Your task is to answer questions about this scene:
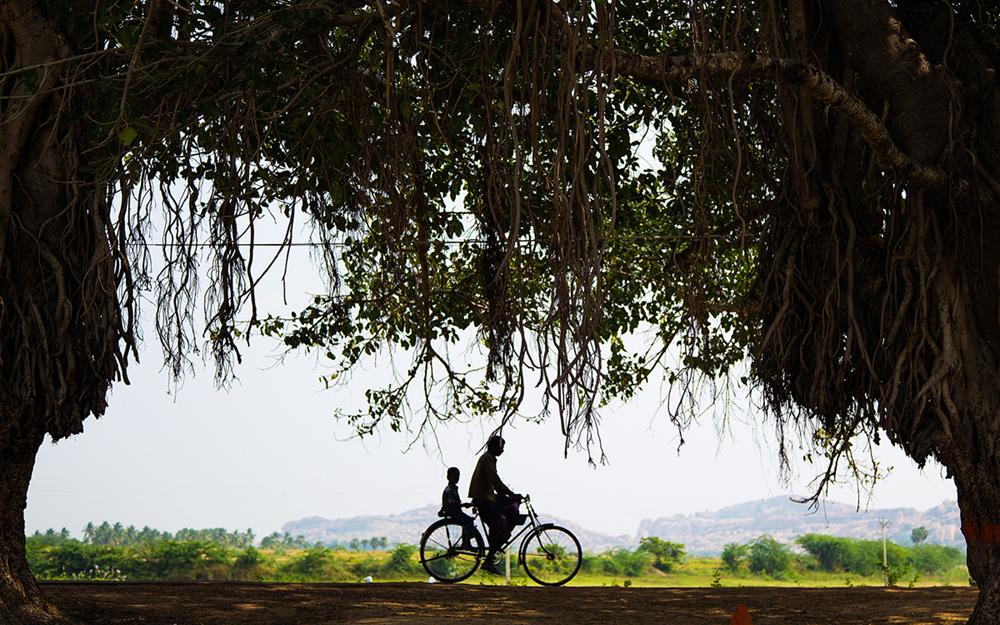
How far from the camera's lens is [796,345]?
232 inches

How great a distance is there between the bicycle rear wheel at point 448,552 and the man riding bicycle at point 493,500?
0.19m

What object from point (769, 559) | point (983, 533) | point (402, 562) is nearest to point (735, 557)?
point (769, 559)

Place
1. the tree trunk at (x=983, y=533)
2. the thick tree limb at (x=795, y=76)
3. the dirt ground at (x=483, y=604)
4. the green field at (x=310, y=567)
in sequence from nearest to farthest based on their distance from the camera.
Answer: the thick tree limb at (x=795, y=76) < the tree trunk at (x=983, y=533) < the dirt ground at (x=483, y=604) < the green field at (x=310, y=567)

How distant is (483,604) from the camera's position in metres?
6.82

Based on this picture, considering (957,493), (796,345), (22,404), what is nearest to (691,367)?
(796,345)

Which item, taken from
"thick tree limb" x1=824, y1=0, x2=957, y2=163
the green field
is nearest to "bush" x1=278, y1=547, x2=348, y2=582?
the green field

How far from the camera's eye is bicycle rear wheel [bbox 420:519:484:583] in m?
8.73

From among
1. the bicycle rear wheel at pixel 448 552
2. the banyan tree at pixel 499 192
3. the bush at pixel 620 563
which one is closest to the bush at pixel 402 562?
the bush at pixel 620 563

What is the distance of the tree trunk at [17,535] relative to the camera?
17.4ft

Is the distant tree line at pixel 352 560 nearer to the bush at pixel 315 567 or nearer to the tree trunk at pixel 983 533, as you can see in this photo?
the bush at pixel 315 567

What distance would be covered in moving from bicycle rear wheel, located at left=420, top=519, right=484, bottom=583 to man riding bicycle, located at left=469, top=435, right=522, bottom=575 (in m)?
0.19

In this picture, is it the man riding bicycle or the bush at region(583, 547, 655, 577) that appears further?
the bush at region(583, 547, 655, 577)

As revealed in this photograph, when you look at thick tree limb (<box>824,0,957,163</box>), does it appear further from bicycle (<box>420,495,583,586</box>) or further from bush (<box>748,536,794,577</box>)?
bush (<box>748,536,794,577</box>)

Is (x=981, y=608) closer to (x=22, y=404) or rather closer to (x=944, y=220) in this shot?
(x=944, y=220)
